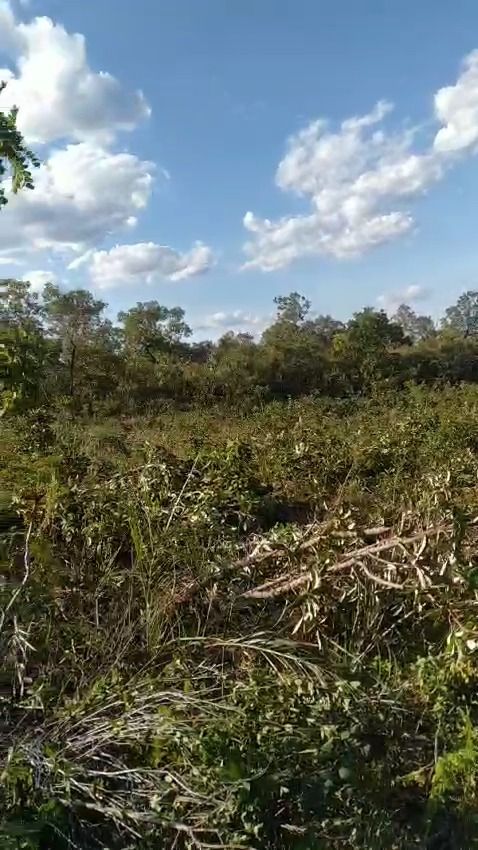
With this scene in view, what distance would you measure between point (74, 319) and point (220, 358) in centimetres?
329

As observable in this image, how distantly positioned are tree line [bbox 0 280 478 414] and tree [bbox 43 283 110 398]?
0.07 feet

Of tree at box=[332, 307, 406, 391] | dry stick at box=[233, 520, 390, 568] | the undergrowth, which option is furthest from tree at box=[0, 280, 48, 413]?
tree at box=[332, 307, 406, 391]

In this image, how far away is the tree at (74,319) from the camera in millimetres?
12086

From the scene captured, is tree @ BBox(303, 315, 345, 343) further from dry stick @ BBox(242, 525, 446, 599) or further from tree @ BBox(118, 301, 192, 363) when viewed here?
dry stick @ BBox(242, 525, 446, 599)

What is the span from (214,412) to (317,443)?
16.2ft

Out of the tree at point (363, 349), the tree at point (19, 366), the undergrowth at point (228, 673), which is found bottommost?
the undergrowth at point (228, 673)

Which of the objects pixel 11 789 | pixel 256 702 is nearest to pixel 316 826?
pixel 256 702

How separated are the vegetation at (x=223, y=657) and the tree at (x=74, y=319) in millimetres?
7609

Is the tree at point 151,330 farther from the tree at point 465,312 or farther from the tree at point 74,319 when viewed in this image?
the tree at point 465,312

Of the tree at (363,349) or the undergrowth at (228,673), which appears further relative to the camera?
the tree at (363,349)

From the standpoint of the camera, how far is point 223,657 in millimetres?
2342

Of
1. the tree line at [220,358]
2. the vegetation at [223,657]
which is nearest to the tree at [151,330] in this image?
the tree line at [220,358]

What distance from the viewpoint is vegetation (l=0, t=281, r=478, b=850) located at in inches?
63.8

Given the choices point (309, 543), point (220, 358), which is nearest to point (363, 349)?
point (220, 358)
